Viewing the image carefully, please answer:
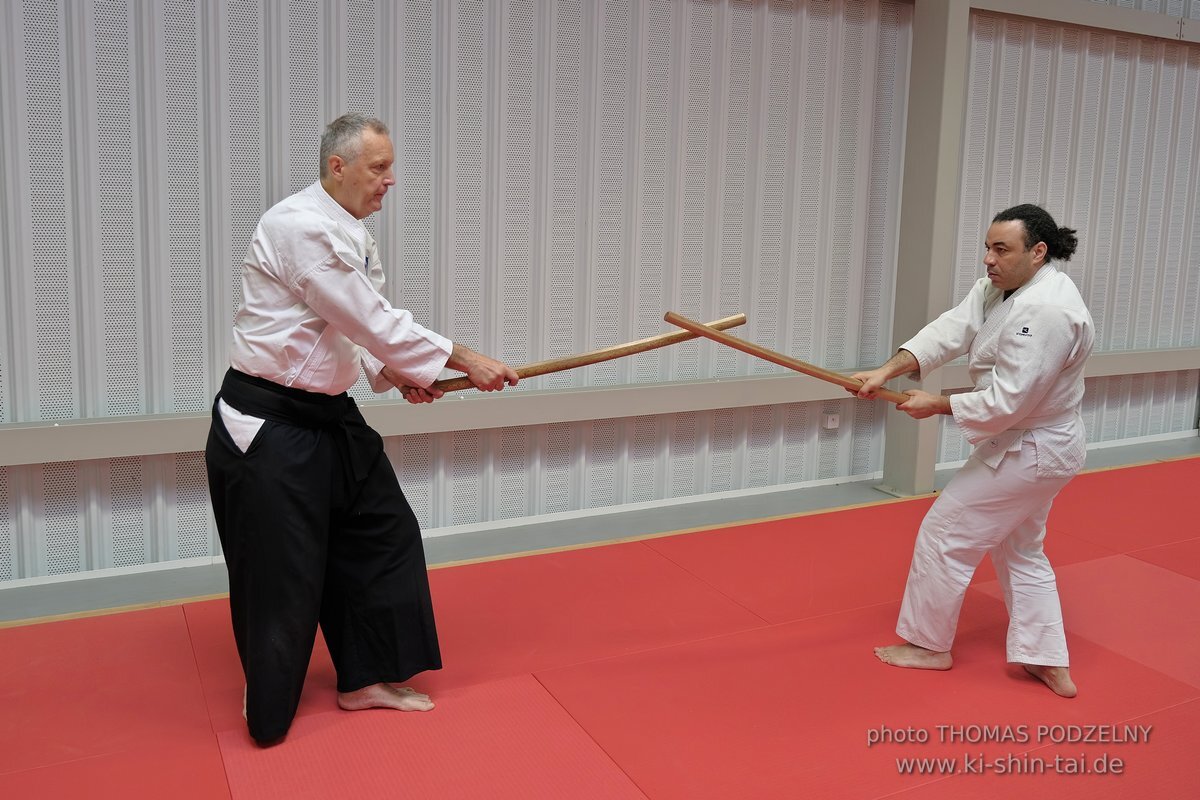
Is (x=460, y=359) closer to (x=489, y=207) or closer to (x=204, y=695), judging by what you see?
(x=204, y=695)

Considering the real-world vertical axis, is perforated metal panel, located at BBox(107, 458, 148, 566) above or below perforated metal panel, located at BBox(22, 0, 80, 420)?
below

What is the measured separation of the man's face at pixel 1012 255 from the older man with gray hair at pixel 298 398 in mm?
1634

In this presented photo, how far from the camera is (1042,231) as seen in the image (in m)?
3.21

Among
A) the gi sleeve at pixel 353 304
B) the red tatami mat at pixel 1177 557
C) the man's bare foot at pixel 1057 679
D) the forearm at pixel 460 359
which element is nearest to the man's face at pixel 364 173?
the gi sleeve at pixel 353 304

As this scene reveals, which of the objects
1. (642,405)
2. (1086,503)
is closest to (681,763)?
(642,405)

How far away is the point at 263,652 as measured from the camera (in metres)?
2.79

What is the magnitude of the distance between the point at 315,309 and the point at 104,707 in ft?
4.42

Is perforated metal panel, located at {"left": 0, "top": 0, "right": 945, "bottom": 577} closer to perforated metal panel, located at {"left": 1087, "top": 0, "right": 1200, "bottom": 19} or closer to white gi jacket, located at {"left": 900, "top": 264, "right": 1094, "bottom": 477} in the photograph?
perforated metal panel, located at {"left": 1087, "top": 0, "right": 1200, "bottom": 19}

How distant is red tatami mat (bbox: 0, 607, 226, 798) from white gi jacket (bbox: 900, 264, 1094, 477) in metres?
2.40

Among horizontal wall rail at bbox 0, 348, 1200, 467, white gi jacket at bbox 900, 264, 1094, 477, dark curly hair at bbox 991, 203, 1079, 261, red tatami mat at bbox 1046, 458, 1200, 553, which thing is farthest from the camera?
red tatami mat at bbox 1046, 458, 1200, 553

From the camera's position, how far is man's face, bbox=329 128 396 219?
280 cm

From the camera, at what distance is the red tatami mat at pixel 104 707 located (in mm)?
2656

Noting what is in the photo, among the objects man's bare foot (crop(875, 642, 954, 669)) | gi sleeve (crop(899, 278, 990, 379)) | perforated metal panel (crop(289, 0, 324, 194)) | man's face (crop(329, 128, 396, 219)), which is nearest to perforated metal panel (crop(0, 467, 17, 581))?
perforated metal panel (crop(289, 0, 324, 194))

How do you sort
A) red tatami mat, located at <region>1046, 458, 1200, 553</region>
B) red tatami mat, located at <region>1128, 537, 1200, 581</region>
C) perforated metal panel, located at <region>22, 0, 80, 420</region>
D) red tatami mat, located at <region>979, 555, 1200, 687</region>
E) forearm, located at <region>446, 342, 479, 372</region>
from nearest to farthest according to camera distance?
forearm, located at <region>446, 342, 479, 372</region> < red tatami mat, located at <region>979, 555, 1200, 687</region> < perforated metal panel, located at <region>22, 0, 80, 420</region> < red tatami mat, located at <region>1128, 537, 1200, 581</region> < red tatami mat, located at <region>1046, 458, 1200, 553</region>
